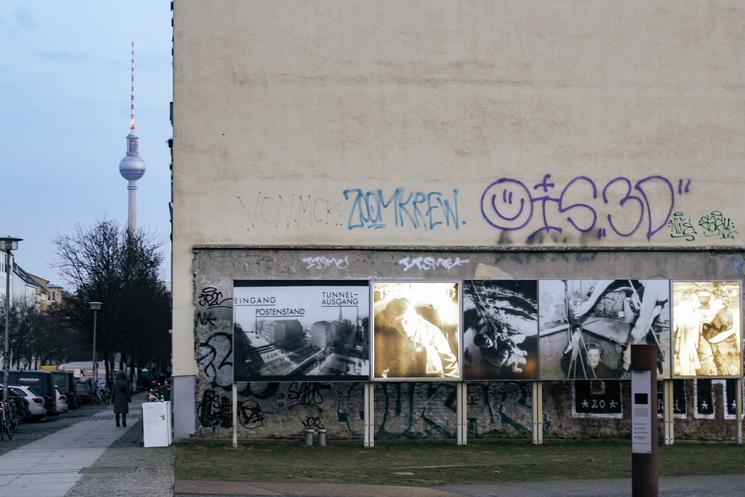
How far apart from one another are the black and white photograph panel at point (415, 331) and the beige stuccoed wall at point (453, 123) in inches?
63.3

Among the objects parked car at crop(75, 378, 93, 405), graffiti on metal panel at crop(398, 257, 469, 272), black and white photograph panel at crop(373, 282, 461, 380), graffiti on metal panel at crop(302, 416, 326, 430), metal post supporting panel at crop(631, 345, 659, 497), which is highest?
graffiti on metal panel at crop(398, 257, 469, 272)

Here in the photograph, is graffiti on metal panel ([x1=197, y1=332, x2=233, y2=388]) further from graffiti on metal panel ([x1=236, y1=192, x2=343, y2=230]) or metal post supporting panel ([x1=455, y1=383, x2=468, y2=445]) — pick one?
metal post supporting panel ([x1=455, y1=383, x2=468, y2=445])

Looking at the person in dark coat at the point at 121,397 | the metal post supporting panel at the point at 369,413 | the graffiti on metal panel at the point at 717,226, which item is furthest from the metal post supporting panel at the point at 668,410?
the person in dark coat at the point at 121,397

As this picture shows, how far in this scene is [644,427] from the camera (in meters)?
13.4

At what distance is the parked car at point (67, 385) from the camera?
49.2m

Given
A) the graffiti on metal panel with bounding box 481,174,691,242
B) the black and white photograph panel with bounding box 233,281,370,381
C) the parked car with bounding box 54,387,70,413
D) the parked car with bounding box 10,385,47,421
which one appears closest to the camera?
the black and white photograph panel with bounding box 233,281,370,381

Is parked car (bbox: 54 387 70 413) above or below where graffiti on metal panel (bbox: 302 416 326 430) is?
below

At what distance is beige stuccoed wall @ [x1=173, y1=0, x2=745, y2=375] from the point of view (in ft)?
78.3

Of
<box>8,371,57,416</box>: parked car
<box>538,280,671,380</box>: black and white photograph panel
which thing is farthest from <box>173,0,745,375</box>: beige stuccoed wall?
<box>8,371,57,416</box>: parked car

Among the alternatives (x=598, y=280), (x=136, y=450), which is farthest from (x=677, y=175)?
(x=136, y=450)

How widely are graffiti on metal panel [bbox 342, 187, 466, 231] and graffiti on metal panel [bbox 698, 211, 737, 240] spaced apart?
5.35 metres

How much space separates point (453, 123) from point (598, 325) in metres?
5.19

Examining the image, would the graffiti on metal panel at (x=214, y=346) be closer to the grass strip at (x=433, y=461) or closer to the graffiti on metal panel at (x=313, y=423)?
the grass strip at (x=433, y=461)

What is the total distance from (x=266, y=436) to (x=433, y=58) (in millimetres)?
8576
